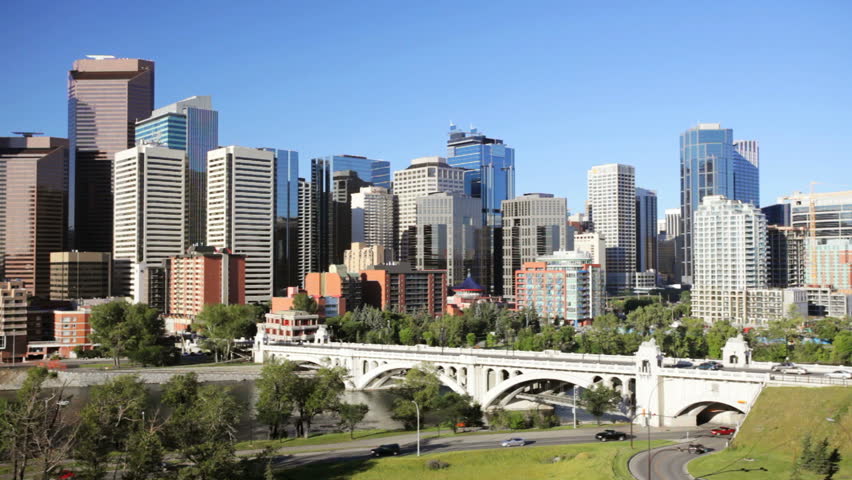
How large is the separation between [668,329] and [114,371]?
118m

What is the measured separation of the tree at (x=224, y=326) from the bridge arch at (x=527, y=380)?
66.9m

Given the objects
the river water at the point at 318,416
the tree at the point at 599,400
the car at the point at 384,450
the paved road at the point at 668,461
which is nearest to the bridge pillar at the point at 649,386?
the tree at the point at 599,400

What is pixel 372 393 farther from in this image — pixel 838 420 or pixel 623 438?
pixel 838 420

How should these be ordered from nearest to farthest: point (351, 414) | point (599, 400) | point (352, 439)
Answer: point (352, 439) → point (351, 414) → point (599, 400)

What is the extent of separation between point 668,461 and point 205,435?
127 ft

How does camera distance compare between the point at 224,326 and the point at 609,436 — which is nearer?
the point at 609,436

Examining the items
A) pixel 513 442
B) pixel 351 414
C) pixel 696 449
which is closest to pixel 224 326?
pixel 351 414

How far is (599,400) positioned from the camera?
91375 mm

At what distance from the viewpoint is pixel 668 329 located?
185500mm

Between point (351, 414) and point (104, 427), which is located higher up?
point (104, 427)

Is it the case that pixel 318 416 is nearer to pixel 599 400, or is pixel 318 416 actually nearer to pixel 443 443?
pixel 443 443

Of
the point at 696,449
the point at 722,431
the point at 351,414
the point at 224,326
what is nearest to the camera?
the point at 696,449

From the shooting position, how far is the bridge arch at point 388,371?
114 meters

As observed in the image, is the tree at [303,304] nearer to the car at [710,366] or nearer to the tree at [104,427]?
the tree at [104,427]
